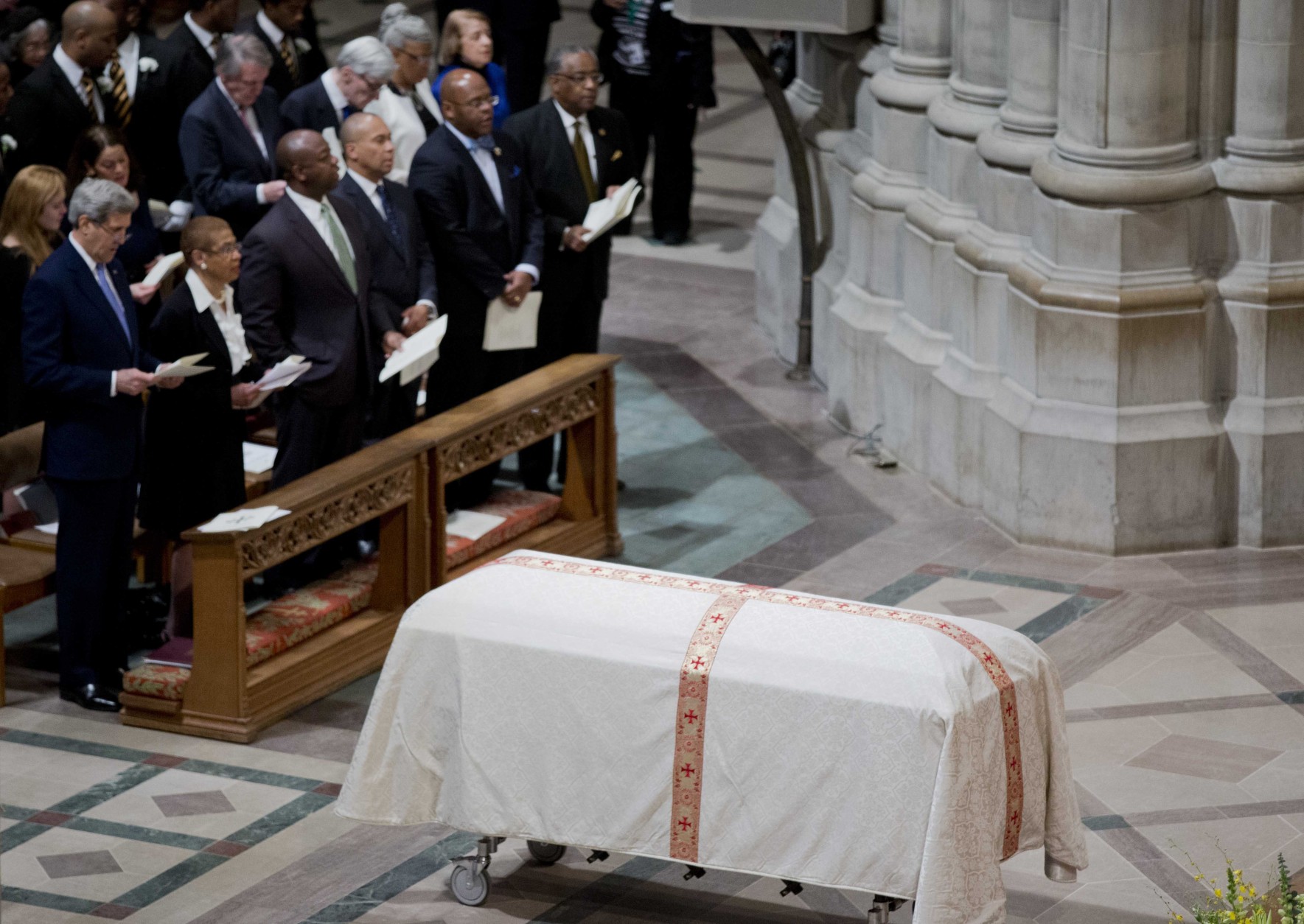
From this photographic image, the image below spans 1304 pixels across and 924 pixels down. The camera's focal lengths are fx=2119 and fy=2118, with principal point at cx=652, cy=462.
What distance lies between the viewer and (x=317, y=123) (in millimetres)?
9500

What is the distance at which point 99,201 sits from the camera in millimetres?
6906

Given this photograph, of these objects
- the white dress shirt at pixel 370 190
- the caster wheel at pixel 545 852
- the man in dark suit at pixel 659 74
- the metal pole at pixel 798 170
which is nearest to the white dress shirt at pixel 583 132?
the white dress shirt at pixel 370 190

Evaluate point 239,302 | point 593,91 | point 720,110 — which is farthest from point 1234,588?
point 720,110

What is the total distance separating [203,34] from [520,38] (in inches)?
154

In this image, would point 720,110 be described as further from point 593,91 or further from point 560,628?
point 560,628

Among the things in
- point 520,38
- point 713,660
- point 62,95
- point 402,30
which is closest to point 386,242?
point 402,30

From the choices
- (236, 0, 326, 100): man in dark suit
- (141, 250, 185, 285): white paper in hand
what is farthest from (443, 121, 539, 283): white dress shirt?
(236, 0, 326, 100): man in dark suit

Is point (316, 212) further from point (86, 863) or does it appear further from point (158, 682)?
point (86, 863)

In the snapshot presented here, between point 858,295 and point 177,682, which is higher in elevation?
point 858,295

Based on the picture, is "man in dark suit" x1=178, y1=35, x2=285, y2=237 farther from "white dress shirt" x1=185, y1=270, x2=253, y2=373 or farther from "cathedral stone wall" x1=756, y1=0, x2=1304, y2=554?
"cathedral stone wall" x1=756, y1=0, x2=1304, y2=554

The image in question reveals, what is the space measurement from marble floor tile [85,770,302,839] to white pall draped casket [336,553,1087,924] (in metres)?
0.97

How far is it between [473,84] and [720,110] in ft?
29.2

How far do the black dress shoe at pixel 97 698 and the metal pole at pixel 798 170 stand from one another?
4.51 m

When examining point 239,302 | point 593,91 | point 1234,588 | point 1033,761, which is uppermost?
point 593,91
